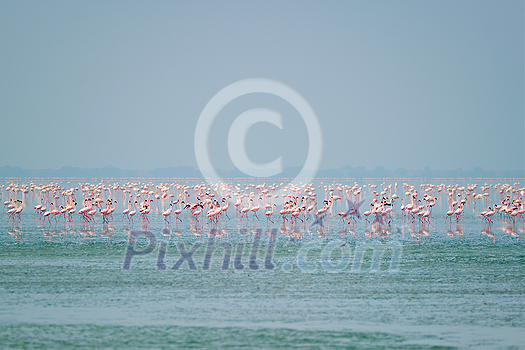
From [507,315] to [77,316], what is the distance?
765 cm

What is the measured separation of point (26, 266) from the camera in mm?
13969

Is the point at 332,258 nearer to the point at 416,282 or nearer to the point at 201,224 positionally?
the point at 416,282

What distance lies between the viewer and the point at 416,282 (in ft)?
40.3

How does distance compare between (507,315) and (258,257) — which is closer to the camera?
(507,315)

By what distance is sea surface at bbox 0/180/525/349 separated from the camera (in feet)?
29.1

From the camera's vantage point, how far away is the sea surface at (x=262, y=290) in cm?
888

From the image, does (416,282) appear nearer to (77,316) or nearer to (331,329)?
(331,329)

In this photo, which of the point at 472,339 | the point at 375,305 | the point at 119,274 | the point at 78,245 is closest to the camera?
the point at 472,339

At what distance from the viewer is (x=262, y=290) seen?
458 inches

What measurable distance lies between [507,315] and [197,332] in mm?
5488

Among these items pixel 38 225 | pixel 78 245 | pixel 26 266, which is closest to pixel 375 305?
pixel 26 266

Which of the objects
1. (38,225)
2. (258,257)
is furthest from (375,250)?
(38,225)

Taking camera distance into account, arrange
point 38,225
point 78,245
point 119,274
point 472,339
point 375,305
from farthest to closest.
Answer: point 38,225 < point 78,245 < point 119,274 < point 375,305 < point 472,339

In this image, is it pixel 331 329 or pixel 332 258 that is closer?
pixel 331 329
